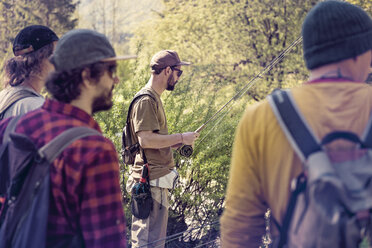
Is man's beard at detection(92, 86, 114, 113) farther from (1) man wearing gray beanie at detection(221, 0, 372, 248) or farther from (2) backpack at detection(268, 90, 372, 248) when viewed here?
(2) backpack at detection(268, 90, 372, 248)

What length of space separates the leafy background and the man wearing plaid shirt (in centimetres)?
116

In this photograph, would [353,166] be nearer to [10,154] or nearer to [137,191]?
[10,154]

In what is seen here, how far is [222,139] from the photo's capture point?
462 cm

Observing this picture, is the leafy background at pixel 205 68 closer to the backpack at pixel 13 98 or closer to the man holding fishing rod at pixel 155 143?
the man holding fishing rod at pixel 155 143

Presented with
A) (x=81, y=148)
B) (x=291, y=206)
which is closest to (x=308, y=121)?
(x=291, y=206)

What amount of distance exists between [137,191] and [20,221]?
1679 millimetres

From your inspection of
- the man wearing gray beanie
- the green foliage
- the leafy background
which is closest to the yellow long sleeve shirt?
the man wearing gray beanie

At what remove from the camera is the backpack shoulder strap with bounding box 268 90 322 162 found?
1265mm

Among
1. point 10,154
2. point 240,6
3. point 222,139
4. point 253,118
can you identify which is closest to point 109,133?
point 222,139

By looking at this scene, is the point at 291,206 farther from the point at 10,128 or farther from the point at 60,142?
the point at 10,128

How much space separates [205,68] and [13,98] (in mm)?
5222

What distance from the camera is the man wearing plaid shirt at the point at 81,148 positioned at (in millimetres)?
1442

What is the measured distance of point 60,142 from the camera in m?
1.45

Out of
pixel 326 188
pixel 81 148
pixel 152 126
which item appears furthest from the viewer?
pixel 152 126
